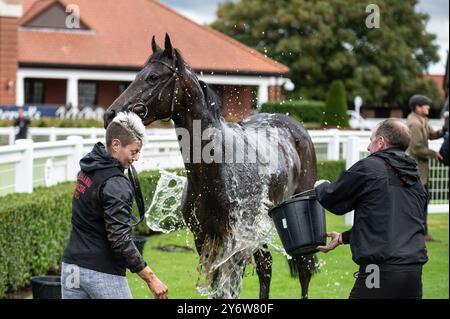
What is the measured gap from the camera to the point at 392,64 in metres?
54.1

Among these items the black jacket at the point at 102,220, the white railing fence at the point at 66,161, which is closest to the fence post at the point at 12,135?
the white railing fence at the point at 66,161

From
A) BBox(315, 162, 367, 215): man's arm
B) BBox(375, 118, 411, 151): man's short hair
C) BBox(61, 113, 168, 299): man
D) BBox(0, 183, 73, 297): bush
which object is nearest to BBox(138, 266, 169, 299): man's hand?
BBox(61, 113, 168, 299): man

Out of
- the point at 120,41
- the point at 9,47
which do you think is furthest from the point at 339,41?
the point at 9,47

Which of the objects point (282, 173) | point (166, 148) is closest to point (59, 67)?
point (166, 148)

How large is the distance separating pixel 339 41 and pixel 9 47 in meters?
20.2

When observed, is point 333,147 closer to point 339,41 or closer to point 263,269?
point 263,269

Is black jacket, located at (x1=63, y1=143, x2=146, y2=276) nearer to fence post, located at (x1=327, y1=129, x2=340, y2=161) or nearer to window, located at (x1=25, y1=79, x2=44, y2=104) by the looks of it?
fence post, located at (x1=327, y1=129, x2=340, y2=161)

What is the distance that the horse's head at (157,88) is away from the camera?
19.2ft

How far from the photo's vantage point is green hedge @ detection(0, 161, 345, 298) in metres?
8.26

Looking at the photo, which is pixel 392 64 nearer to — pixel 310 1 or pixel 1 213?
pixel 310 1

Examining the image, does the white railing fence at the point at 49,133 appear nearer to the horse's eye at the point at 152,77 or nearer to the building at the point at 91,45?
the horse's eye at the point at 152,77

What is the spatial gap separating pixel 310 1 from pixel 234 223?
47.0 meters

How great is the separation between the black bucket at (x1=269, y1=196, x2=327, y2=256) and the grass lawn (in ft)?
7.05
